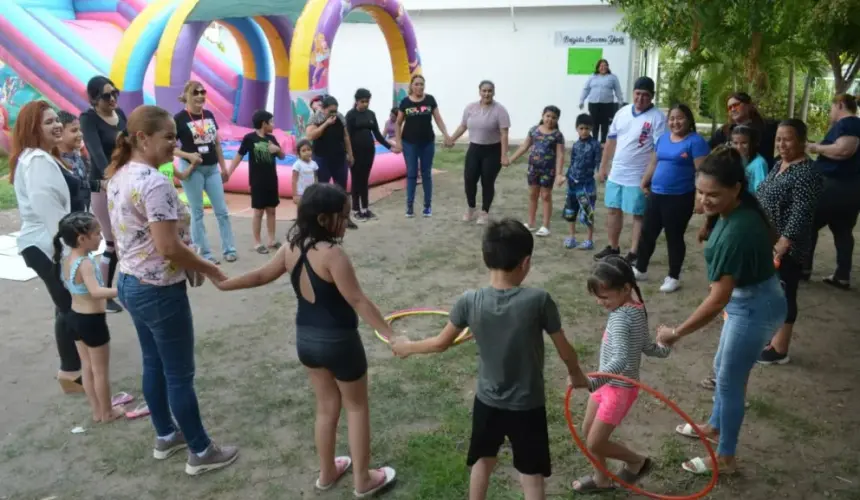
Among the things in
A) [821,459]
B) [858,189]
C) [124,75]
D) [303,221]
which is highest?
[124,75]

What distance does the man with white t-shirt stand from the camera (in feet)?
20.9

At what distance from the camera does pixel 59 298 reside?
13.8 feet

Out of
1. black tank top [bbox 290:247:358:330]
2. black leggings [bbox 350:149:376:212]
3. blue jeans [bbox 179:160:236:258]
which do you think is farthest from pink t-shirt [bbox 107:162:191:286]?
black leggings [bbox 350:149:376:212]

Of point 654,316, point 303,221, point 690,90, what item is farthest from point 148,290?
point 690,90

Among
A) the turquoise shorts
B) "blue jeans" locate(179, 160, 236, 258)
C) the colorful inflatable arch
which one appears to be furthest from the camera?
the colorful inflatable arch

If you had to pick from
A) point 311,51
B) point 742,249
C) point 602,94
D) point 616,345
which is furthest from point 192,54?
point 742,249

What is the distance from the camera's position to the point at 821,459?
371 cm

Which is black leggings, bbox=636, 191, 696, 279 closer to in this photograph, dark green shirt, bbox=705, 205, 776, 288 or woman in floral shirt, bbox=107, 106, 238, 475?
dark green shirt, bbox=705, 205, 776, 288

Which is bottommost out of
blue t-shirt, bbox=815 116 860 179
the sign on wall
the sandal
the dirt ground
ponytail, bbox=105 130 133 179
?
the dirt ground

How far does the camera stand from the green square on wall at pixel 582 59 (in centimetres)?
1644

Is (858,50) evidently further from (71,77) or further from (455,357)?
(71,77)

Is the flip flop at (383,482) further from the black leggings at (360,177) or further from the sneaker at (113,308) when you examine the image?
the black leggings at (360,177)

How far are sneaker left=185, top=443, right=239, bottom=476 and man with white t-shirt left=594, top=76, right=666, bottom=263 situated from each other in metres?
4.34

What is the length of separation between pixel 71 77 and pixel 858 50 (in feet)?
39.7
